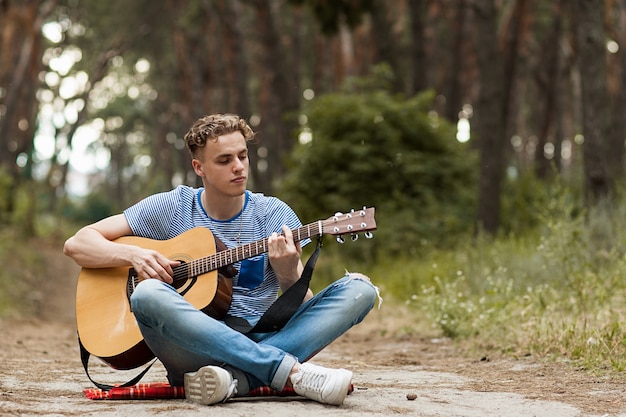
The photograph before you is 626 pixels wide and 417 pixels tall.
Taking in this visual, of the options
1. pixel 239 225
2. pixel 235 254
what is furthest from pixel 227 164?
pixel 235 254

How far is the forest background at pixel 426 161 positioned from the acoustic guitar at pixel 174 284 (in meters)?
2.38

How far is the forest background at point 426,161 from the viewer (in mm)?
8336

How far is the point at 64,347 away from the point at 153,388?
4.53m

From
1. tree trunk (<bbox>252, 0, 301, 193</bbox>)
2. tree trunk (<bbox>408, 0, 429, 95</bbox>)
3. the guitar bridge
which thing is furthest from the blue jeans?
tree trunk (<bbox>408, 0, 429, 95</bbox>)

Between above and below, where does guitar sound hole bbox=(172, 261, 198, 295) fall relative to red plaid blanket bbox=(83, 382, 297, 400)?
above

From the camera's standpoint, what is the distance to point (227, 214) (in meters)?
5.05

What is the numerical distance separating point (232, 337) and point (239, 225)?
0.70m

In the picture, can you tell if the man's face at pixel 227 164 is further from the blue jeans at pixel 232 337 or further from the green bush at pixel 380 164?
the green bush at pixel 380 164

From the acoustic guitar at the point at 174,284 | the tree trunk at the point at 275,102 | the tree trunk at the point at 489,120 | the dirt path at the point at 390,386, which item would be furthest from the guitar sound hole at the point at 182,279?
the tree trunk at the point at 275,102

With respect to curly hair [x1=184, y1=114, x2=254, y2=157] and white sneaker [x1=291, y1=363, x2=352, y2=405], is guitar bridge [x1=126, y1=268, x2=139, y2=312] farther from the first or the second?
white sneaker [x1=291, y1=363, x2=352, y2=405]

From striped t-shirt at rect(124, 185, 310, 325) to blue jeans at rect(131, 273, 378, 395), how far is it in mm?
236

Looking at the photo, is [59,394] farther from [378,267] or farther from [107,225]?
[378,267]

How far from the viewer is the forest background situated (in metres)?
8.34

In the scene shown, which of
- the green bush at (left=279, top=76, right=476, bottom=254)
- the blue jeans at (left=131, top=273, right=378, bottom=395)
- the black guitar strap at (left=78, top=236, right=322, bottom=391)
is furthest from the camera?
the green bush at (left=279, top=76, right=476, bottom=254)
